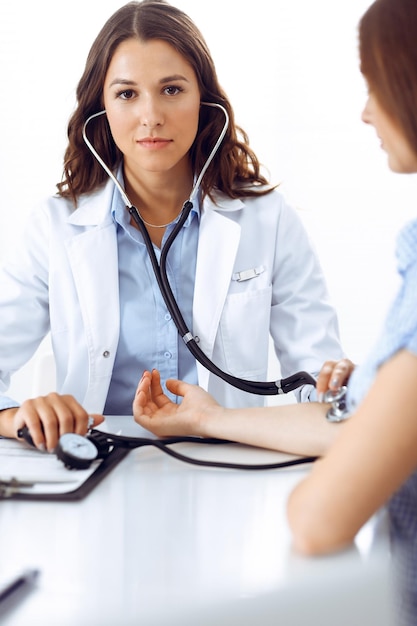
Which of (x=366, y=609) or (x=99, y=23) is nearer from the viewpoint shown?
(x=366, y=609)

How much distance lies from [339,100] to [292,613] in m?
2.54

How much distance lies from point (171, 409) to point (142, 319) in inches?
17.4

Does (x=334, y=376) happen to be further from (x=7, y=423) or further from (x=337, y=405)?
(x=7, y=423)

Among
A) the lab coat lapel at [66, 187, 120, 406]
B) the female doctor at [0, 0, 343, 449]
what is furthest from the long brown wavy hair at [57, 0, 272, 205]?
the lab coat lapel at [66, 187, 120, 406]

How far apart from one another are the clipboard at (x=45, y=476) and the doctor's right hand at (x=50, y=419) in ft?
0.08

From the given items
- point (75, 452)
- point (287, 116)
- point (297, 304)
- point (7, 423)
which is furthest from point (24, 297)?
point (287, 116)

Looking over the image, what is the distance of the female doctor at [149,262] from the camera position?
1.57m

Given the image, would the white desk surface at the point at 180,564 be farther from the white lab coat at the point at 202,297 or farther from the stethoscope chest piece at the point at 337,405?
the white lab coat at the point at 202,297

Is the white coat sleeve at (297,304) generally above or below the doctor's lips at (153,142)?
below

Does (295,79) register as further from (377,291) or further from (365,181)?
(377,291)

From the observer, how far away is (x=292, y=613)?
67 centimetres

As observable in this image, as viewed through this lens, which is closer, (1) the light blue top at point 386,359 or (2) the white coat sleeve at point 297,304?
(1) the light blue top at point 386,359

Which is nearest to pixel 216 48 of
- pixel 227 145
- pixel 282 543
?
pixel 227 145

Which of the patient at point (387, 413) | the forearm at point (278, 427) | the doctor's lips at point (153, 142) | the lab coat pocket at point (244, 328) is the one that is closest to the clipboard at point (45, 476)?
the forearm at point (278, 427)
